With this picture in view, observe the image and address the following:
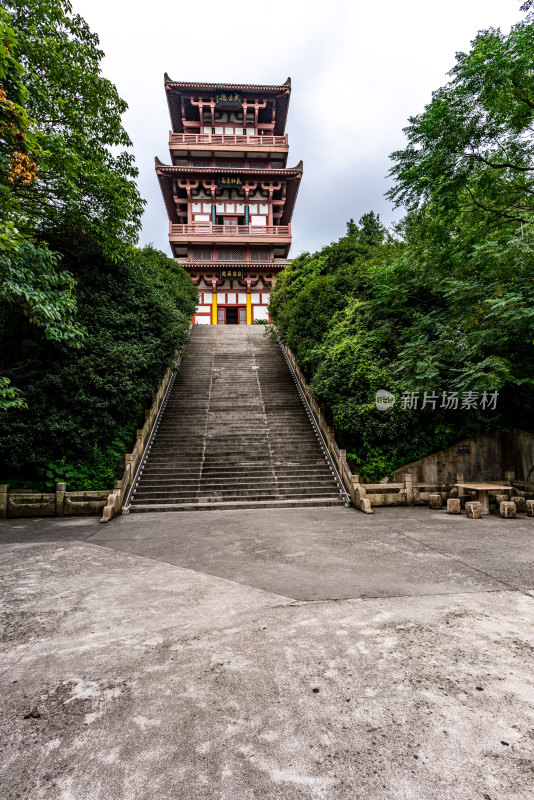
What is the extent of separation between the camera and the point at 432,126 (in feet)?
23.0

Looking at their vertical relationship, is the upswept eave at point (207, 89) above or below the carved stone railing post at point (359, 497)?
above

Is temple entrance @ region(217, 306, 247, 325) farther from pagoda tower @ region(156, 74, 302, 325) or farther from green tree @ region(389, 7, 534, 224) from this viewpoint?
green tree @ region(389, 7, 534, 224)

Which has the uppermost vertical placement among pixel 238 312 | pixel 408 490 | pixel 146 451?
pixel 238 312

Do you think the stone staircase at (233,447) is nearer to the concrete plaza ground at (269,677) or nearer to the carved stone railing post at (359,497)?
the carved stone railing post at (359,497)

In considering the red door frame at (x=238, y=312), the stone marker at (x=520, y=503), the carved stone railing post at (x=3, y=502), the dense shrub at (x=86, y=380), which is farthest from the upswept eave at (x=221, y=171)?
the stone marker at (x=520, y=503)

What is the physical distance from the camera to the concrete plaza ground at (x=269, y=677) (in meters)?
1.87

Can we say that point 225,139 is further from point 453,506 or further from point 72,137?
point 453,506

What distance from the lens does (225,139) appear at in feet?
92.7

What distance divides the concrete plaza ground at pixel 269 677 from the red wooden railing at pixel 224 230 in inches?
1018

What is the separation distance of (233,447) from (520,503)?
7135 millimetres

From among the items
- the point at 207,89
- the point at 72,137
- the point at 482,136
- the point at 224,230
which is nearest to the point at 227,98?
the point at 207,89

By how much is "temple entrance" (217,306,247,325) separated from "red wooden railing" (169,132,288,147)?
11.9 metres

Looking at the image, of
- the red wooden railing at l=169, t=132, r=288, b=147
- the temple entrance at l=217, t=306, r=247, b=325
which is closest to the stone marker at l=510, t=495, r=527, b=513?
the temple entrance at l=217, t=306, r=247, b=325

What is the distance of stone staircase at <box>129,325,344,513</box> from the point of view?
953 centimetres
